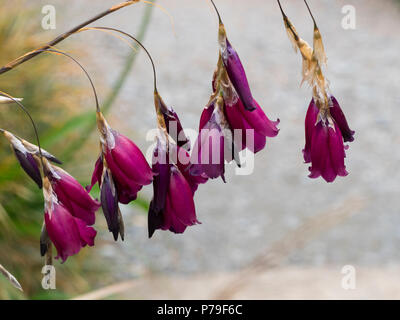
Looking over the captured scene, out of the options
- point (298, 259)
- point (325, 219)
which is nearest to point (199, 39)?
point (298, 259)

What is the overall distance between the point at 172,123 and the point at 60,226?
165mm


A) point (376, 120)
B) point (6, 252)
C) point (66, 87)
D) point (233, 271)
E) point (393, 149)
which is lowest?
point (6, 252)

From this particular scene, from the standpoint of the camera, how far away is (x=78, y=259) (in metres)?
2.55

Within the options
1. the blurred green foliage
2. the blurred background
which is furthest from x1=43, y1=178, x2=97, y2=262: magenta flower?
the blurred green foliage

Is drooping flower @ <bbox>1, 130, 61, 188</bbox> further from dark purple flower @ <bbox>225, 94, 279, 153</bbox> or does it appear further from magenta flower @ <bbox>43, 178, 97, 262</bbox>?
dark purple flower @ <bbox>225, 94, 279, 153</bbox>

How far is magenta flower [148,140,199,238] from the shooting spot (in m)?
0.66

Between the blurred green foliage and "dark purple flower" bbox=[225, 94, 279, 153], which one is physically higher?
the blurred green foliage

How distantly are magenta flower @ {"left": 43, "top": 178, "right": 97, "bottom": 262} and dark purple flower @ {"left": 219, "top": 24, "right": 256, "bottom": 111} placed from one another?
0.23m

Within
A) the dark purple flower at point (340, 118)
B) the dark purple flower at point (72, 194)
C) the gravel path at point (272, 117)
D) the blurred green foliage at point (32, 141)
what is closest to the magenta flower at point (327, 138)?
the dark purple flower at point (340, 118)

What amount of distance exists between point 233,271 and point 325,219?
2.18 m

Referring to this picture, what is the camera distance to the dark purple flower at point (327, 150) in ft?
2.16

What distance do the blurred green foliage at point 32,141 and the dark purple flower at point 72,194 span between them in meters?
1.27
